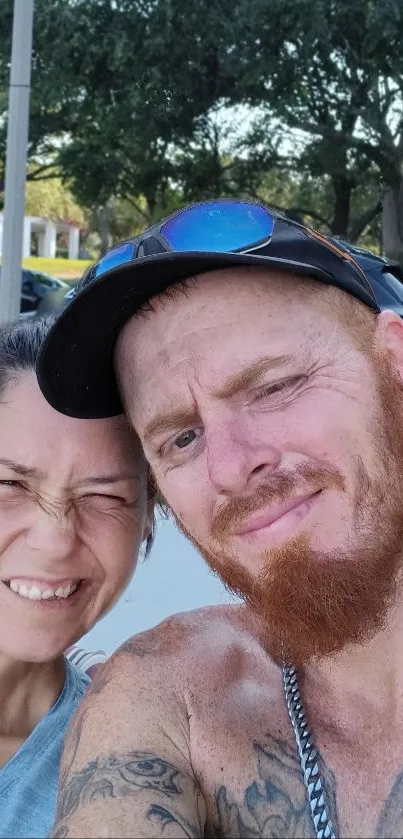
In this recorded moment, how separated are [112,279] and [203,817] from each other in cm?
92

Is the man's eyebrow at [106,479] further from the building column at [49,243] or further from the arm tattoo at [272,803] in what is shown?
the building column at [49,243]

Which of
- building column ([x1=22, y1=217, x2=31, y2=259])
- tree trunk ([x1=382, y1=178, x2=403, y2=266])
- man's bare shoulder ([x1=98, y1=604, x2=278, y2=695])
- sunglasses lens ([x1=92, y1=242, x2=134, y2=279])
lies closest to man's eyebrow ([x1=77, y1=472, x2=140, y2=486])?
man's bare shoulder ([x1=98, y1=604, x2=278, y2=695])

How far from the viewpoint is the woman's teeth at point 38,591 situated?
5.64 feet

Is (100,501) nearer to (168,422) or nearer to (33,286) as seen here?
(168,422)

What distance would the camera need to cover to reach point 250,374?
57.6 inches

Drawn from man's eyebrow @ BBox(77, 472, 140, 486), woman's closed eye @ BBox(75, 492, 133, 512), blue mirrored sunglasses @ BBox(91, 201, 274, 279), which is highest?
blue mirrored sunglasses @ BBox(91, 201, 274, 279)

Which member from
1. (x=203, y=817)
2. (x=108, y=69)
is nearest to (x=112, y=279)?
(x=203, y=817)

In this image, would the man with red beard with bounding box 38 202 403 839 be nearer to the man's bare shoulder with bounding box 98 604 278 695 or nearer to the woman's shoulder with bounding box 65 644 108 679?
the man's bare shoulder with bounding box 98 604 278 695

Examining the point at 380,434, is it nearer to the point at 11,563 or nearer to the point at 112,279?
the point at 112,279

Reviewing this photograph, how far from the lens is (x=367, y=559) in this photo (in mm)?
1338

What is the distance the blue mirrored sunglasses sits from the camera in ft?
4.79

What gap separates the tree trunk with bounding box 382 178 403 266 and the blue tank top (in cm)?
907

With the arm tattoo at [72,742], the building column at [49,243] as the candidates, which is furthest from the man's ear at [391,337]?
the building column at [49,243]

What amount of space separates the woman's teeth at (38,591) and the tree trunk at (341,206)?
461 inches
